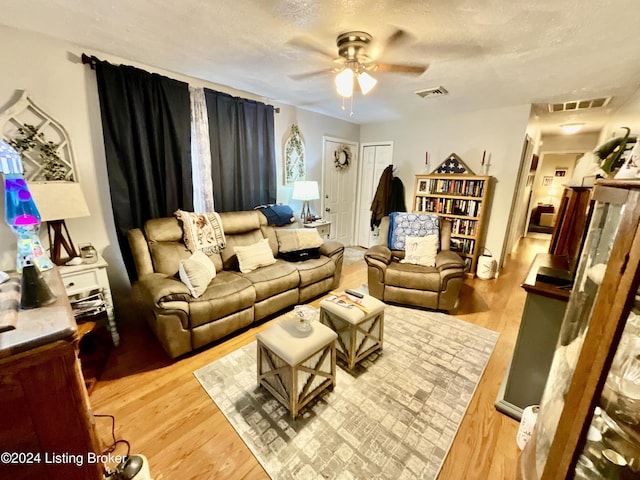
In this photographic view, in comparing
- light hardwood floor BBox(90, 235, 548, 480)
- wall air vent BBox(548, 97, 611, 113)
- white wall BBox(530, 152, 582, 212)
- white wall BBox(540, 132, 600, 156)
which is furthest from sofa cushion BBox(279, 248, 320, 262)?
white wall BBox(530, 152, 582, 212)

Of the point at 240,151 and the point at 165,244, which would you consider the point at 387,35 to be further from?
the point at 165,244

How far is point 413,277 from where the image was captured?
2.74 metres

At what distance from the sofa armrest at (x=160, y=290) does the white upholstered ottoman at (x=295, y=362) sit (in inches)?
30.7

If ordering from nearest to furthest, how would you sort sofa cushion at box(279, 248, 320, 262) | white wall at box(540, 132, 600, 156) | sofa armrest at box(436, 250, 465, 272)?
A: sofa armrest at box(436, 250, 465, 272), sofa cushion at box(279, 248, 320, 262), white wall at box(540, 132, 600, 156)

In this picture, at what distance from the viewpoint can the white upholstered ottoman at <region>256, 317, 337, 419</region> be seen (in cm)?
151

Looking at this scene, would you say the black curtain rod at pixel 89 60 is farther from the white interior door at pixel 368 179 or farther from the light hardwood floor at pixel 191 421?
the white interior door at pixel 368 179

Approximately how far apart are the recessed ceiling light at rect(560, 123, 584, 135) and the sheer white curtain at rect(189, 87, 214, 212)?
5.51m

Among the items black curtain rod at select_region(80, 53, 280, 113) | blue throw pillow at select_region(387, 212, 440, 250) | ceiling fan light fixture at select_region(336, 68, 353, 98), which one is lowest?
blue throw pillow at select_region(387, 212, 440, 250)

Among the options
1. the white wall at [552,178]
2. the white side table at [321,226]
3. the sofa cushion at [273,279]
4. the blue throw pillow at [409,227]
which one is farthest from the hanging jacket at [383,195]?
the white wall at [552,178]

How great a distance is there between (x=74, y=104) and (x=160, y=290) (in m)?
1.69

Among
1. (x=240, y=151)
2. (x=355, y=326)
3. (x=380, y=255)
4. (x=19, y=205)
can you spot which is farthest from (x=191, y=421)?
(x=240, y=151)

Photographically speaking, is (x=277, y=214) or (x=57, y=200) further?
(x=277, y=214)

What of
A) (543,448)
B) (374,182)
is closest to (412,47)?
(543,448)

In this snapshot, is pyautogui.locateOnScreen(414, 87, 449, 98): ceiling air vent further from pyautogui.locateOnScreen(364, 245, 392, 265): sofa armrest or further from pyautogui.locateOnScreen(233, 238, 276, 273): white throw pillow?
pyautogui.locateOnScreen(233, 238, 276, 273): white throw pillow
